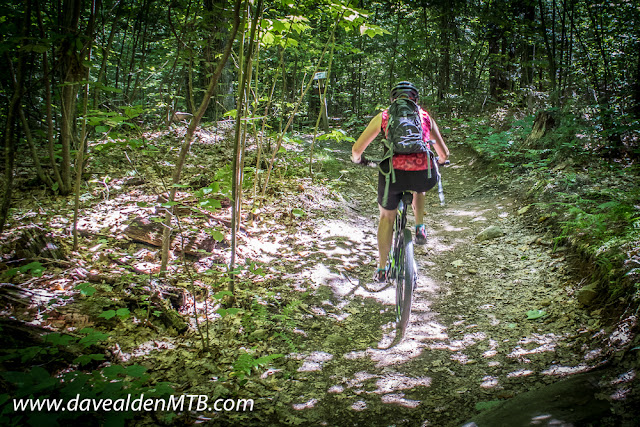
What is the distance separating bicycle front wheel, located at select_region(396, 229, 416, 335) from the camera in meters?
3.32

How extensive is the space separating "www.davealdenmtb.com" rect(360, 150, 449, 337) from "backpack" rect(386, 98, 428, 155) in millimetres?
331

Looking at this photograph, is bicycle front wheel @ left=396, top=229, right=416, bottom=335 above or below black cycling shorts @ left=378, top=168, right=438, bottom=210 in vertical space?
below

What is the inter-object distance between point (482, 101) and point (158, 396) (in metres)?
15.2

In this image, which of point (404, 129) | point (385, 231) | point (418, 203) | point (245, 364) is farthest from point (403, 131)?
point (245, 364)

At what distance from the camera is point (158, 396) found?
90.0 inches

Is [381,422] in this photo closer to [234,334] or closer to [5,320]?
[234,334]

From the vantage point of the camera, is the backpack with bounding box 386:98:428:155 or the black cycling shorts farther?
the black cycling shorts

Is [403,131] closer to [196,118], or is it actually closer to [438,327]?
[196,118]

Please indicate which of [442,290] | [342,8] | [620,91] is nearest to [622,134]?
[620,91]

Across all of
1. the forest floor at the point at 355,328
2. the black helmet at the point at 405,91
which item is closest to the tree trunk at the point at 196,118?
the forest floor at the point at 355,328

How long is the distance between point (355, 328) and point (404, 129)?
2.04 m

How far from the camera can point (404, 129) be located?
3.20 m

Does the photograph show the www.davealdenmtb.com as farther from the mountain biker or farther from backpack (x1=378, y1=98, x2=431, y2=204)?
backpack (x1=378, y1=98, x2=431, y2=204)

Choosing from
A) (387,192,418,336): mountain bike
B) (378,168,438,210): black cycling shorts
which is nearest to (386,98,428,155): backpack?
(378,168,438,210): black cycling shorts
